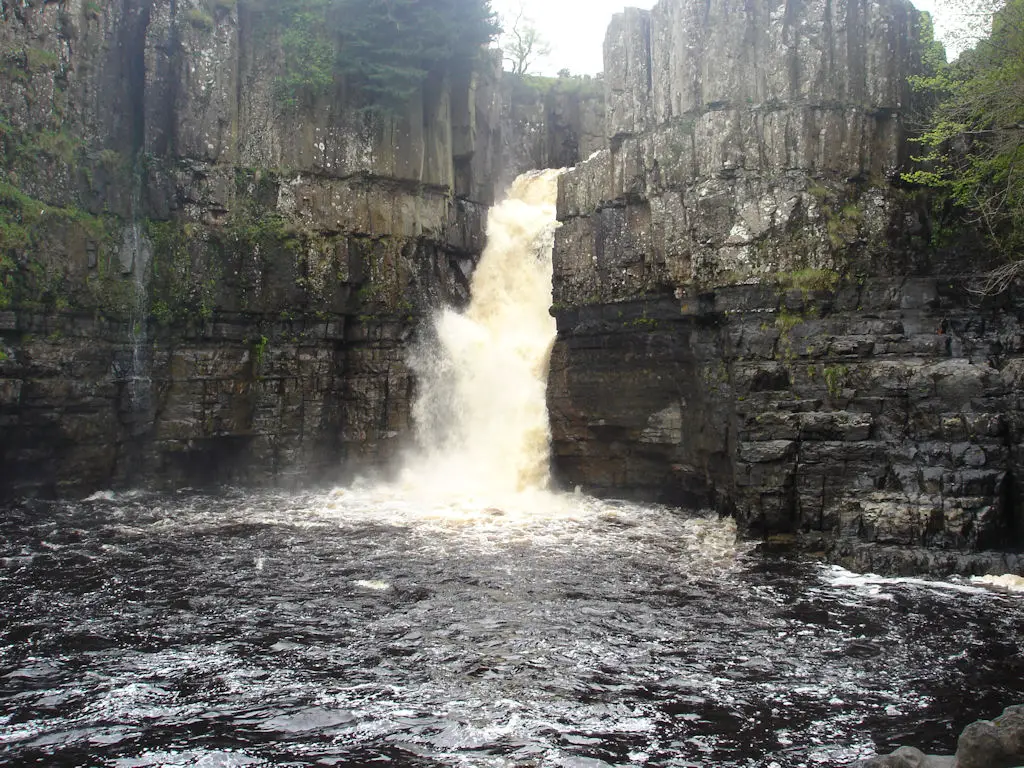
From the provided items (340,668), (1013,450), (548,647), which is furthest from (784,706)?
(1013,450)

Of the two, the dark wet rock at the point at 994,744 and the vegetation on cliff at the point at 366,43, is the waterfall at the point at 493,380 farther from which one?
the dark wet rock at the point at 994,744

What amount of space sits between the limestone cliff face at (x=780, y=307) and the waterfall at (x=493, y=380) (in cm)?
152

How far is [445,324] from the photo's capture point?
31.7m

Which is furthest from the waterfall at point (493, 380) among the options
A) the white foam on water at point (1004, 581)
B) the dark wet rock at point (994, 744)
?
the dark wet rock at point (994, 744)

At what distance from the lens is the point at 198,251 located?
28125 mm

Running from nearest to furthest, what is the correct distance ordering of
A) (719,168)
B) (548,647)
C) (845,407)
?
1. (548,647)
2. (845,407)
3. (719,168)

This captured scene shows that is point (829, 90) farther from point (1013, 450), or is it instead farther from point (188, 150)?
point (188, 150)

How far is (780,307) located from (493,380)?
1157 cm

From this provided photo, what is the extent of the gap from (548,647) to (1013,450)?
1123 cm

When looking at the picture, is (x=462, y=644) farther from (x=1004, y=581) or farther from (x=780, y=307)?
(x=780, y=307)

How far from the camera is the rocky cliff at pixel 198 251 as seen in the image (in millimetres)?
25219

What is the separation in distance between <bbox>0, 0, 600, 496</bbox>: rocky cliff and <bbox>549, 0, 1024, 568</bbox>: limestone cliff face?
20.7 ft

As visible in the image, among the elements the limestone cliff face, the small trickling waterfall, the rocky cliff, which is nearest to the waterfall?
the rocky cliff

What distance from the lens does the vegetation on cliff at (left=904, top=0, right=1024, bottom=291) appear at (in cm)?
1992
